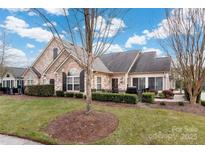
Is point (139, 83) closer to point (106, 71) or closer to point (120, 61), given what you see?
point (120, 61)

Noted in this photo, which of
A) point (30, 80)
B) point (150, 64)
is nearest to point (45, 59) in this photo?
point (30, 80)

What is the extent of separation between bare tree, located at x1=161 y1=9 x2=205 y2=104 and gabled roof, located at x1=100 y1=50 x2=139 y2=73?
25.4ft

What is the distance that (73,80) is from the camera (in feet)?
47.5

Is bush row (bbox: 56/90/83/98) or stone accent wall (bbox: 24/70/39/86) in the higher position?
stone accent wall (bbox: 24/70/39/86)

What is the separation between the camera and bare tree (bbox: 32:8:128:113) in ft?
20.1

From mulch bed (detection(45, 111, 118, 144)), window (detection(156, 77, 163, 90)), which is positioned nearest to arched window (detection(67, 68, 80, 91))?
window (detection(156, 77, 163, 90))

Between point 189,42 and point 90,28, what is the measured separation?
5.81m

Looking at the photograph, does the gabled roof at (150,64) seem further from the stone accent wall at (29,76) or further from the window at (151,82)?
the stone accent wall at (29,76)

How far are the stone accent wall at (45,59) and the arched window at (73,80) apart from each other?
437cm

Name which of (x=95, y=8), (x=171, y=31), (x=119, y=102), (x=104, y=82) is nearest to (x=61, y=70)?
(x=104, y=82)

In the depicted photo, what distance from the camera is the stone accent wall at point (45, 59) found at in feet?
59.5

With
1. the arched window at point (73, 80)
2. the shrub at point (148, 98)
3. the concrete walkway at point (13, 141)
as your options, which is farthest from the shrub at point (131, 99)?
the concrete walkway at point (13, 141)

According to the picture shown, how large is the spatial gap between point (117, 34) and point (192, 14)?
173 inches

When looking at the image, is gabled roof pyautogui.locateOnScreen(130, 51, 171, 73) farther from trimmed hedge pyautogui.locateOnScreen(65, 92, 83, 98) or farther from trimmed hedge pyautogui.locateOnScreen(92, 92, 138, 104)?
trimmed hedge pyautogui.locateOnScreen(92, 92, 138, 104)
